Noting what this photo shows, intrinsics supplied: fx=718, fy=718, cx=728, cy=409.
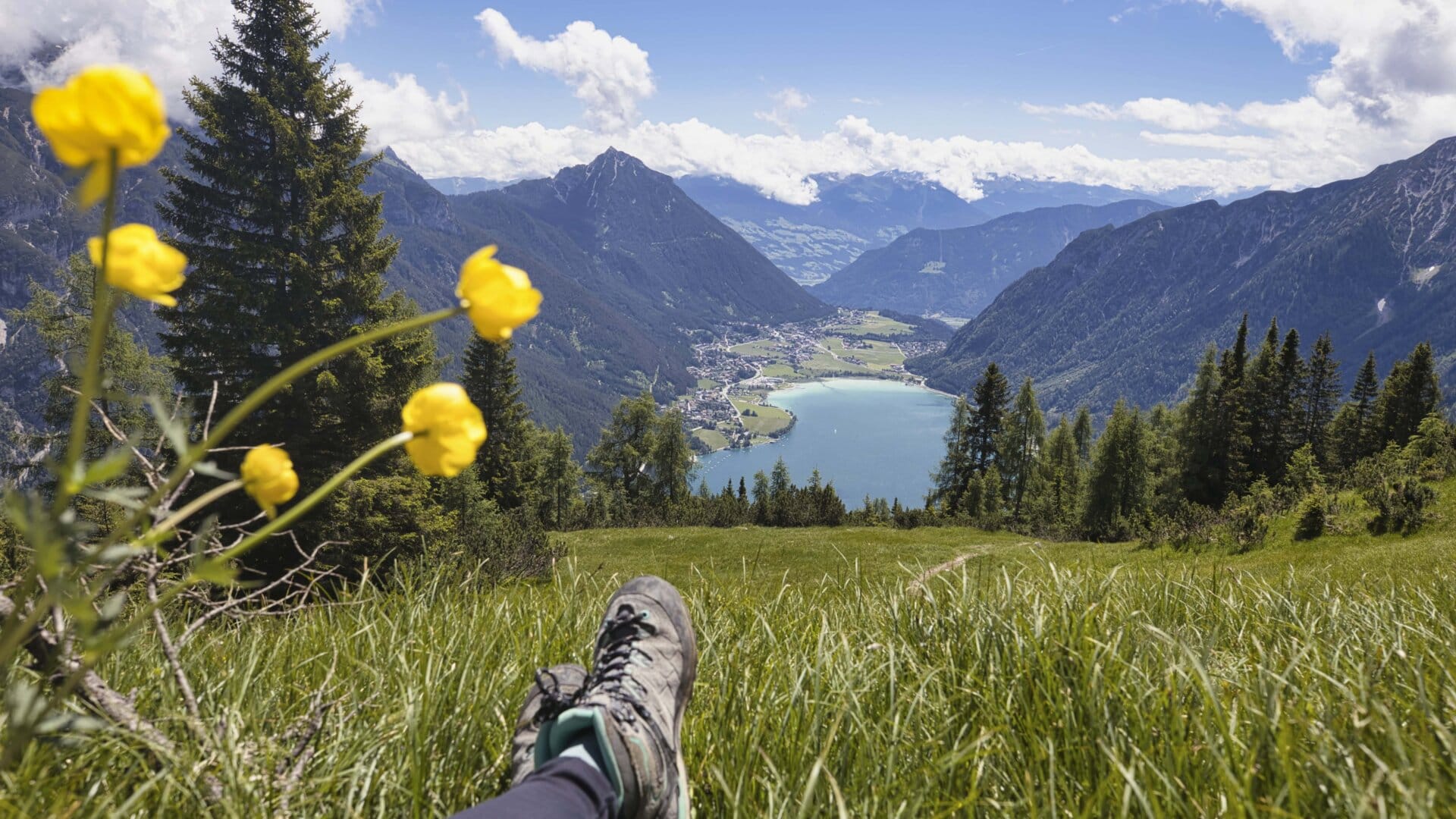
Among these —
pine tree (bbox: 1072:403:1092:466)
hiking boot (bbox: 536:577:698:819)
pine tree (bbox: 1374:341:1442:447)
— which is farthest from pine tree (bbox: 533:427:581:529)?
pine tree (bbox: 1374:341:1442:447)

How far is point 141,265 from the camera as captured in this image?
0.65 meters

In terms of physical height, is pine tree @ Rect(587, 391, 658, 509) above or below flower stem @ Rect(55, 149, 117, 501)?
below

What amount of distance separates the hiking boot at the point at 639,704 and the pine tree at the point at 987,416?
3996 cm

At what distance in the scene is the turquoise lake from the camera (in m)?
121

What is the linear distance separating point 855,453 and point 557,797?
146 metres

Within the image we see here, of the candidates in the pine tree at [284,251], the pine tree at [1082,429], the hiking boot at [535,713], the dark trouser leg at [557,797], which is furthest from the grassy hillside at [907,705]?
the pine tree at [1082,429]

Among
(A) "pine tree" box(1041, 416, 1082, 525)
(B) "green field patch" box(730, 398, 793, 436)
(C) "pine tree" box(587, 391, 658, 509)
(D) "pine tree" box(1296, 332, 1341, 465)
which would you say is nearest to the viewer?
(A) "pine tree" box(1041, 416, 1082, 525)

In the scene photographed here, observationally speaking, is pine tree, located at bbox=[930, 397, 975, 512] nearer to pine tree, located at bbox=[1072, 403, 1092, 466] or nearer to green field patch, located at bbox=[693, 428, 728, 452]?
pine tree, located at bbox=[1072, 403, 1092, 466]

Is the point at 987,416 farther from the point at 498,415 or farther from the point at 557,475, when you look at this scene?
the point at 498,415

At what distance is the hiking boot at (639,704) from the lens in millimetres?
1748

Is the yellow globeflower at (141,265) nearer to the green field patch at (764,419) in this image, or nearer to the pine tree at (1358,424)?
the pine tree at (1358,424)

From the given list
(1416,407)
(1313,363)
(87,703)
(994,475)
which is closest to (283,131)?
(87,703)

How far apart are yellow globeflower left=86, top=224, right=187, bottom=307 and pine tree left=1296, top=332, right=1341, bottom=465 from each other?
43.3 metres

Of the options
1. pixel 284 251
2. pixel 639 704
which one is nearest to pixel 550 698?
pixel 639 704
